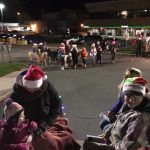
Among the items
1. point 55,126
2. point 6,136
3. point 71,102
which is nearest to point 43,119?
point 55,126

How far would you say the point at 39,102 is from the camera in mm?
6344

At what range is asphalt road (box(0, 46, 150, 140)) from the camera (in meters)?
12.3

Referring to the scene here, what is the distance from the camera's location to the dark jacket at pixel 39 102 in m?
6.32

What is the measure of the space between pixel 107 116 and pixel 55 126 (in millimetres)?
1021

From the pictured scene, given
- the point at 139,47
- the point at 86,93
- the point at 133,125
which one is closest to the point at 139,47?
the point at 139,47

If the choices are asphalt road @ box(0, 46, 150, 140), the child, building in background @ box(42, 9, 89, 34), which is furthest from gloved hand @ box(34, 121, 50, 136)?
building in background @ box(42, 9, 89, 34)

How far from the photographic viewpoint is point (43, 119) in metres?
6.34

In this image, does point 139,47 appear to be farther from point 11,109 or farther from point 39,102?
point 11,109

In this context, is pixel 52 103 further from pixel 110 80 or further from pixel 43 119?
pixel 110 80

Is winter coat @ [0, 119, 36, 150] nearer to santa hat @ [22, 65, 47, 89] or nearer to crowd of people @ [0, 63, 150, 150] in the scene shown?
crowd of people @ [0, 63, 150, 150]

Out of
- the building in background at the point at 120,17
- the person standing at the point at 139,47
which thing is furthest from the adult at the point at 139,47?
the building in background at the point at 120,17

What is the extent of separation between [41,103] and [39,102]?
0.03 m

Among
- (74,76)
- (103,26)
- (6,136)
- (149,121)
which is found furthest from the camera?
(103,26)

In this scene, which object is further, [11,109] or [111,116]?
[111,116]
